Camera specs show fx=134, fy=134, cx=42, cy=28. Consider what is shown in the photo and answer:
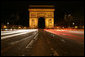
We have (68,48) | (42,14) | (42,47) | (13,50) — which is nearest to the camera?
(13,50)

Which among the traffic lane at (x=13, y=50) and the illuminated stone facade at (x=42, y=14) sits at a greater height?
the illuminated stone facade at (x=42, y=14)

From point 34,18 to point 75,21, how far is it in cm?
2881

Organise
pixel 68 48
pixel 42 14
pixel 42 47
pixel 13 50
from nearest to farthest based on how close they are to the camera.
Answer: pixel 13 50, pixel 68 48, pixel 42 47, pixel 42 14

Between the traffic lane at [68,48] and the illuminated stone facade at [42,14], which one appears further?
the illuminated stone facade at [42,14]

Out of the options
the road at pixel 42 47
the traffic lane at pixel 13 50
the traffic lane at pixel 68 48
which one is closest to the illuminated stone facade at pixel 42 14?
the road at pixel 42 47

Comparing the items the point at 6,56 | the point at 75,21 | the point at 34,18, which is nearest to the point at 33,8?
the point at 34,18

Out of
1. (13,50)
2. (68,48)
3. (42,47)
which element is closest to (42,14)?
(42,47)

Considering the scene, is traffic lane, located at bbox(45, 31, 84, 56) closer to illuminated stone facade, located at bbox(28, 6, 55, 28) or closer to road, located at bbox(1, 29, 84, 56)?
road, located at bbox(1, 29, 84, 56)

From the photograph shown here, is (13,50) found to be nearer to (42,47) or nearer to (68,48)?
(42,47)

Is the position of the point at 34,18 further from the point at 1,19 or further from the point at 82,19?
the point at 82,19

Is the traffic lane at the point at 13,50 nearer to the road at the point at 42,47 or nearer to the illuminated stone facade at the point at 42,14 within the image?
the road at the point at 42,47

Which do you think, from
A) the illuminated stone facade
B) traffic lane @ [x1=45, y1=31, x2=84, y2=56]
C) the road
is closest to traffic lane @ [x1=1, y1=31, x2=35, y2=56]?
the road

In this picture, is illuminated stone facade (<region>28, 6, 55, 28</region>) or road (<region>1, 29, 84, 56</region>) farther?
illuminated stone facade (<region>28, 6, 55, 28</region>)

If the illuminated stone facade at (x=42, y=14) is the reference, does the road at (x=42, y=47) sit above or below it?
below
